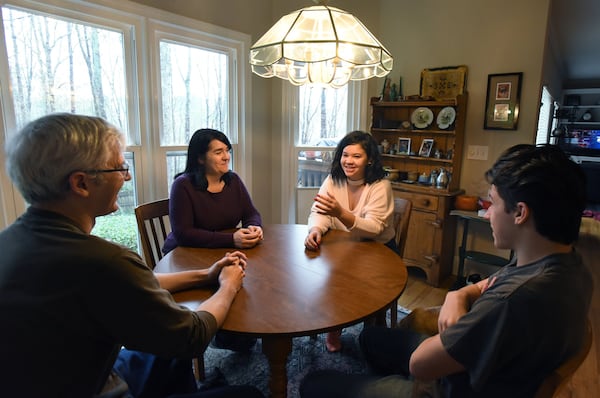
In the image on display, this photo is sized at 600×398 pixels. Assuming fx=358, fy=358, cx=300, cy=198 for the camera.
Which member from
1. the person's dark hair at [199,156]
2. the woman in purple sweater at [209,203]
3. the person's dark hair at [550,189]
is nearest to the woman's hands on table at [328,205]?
the woman in purple sweater at [209,203]

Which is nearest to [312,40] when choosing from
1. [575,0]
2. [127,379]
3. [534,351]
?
[534,351]

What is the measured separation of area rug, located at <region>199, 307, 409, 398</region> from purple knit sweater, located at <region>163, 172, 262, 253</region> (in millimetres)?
697

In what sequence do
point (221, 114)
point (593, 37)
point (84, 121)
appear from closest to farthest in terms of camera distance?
point (84, 121)
point (221, 114)
point (593, 37)

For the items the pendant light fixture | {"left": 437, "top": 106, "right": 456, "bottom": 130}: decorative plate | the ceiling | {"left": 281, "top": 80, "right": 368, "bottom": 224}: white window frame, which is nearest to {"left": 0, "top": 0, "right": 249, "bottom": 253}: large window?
{"left": 281, "top": 80, "right": 368, "bottom": 224}: white window frame

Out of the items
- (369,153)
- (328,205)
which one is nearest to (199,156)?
(328,205)

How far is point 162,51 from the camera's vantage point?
2592 millimetres

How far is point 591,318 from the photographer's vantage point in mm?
2658

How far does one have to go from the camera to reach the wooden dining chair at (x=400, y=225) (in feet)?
6.97

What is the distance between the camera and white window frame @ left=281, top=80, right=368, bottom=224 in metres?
3.36

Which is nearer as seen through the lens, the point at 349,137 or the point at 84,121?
the point at 84,121

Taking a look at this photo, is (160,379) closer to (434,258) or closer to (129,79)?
(129,79)

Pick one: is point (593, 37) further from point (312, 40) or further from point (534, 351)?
point (534, 351)

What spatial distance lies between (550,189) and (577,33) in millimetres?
5845

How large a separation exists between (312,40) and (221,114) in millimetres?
1818
